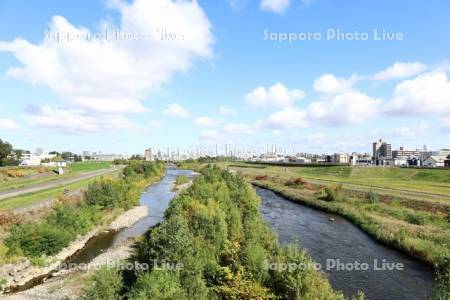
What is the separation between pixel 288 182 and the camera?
106 metres

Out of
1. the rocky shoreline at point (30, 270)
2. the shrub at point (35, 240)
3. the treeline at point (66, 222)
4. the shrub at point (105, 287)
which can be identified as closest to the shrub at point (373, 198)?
the treeline at point (66, 222)

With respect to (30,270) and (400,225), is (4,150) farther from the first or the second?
(400,225)

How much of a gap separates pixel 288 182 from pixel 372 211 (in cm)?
4704

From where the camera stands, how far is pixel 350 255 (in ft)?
127

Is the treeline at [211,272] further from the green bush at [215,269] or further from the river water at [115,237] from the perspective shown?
the river water at [115,237]

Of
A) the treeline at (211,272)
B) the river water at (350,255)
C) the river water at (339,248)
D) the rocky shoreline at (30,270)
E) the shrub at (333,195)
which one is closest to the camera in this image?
the treeline at (211,272)

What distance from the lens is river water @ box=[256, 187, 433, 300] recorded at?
29.3 meters

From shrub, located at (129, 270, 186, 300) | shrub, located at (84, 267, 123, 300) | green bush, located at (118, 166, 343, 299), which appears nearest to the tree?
green bush, located at (118, 166, 343, 299)

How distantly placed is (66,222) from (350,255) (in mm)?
33915

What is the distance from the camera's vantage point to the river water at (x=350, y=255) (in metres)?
29.3

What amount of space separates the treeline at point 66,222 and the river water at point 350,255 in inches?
1000

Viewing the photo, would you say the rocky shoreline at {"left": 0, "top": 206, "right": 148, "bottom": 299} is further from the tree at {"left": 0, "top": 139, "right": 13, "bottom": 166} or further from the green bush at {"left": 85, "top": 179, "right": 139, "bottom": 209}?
the tree at {"left": 0, "top": 139, "right": 13, "bottom": 166}

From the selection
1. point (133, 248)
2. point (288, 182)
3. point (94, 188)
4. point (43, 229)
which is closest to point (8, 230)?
point (43, 229)

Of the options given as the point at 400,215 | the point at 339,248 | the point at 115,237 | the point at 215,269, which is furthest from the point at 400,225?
the point at 115,237
